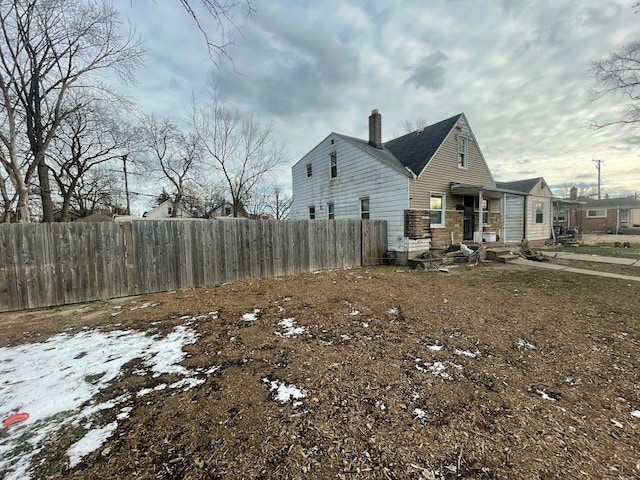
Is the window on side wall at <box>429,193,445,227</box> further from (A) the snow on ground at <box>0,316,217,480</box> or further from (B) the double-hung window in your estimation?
(A) the snow on ground at <box>0,316,217,480</box>

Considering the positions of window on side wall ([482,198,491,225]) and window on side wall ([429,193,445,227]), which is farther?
window on side wall ([482,198,491,225])

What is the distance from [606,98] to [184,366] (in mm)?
17824

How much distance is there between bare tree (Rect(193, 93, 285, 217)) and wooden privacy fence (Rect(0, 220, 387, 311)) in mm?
14166

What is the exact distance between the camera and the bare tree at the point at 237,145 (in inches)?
738

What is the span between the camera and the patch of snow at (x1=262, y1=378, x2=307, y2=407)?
2341 mm

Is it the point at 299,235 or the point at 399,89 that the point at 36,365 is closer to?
the point at 299,235

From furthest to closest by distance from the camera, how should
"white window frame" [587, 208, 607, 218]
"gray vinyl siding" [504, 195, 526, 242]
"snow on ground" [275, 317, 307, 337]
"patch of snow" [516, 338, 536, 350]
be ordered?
"white window frame" [587, 208, 607, 218] < "gray vinyl siding" [504, 195, 526, 242] < "snow on ground" [275, 317, 307, 337] < "patch of snow" [516, 338, 536, 350]

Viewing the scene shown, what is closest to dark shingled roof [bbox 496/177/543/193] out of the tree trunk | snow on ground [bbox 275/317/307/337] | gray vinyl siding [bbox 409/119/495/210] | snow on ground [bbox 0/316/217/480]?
gray vinyl siding [bbox 409/119/495/210]

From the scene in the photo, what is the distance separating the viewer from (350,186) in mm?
12828

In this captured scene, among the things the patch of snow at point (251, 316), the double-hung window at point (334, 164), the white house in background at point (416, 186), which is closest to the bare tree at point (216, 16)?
the patch of snow at point (251, 316)

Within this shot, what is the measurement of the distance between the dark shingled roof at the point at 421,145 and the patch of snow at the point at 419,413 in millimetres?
9836

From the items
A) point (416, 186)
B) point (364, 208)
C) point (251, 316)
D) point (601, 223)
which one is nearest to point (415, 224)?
point (416, 186)

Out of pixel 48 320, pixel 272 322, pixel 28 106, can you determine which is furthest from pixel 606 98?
pixel 28 106

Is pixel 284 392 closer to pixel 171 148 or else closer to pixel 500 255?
pixel 500 255
